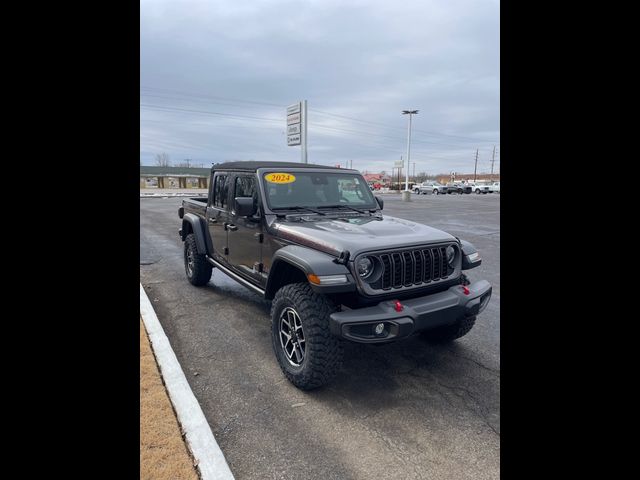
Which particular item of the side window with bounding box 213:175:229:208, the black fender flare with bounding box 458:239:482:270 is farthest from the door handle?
the black fender flare with bounding box 458:239:482:270

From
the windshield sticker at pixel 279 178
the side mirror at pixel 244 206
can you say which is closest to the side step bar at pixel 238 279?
the side mirror at pixel 244 206

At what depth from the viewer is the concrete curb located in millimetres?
2168

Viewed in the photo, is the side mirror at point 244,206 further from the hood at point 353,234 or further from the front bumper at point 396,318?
the front bumper at point 396,318

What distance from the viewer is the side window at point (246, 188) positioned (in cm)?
420

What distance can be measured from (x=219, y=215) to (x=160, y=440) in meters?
3.15
